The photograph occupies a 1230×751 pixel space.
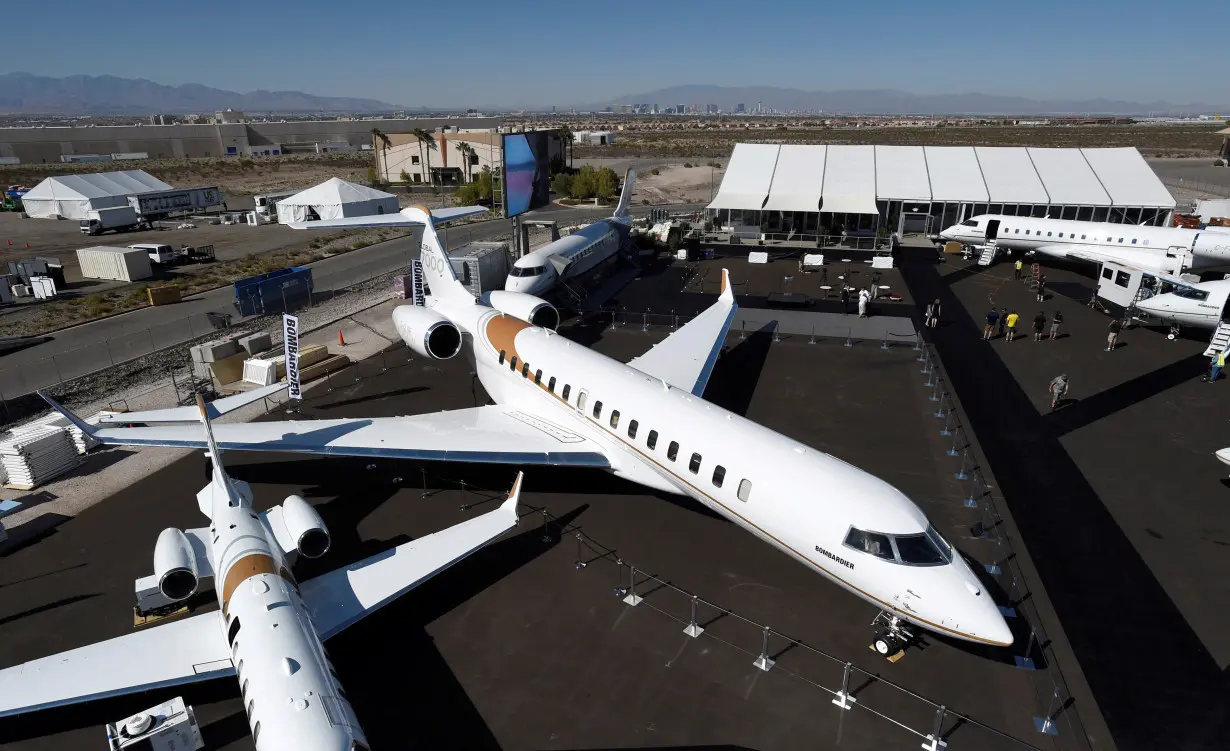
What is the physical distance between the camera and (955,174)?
4988 centimetres

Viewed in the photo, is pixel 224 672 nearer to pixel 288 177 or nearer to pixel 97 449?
pixel 97 449

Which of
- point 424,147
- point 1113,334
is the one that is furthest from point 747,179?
point 424,147

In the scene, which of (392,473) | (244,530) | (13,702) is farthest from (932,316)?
(13,702)

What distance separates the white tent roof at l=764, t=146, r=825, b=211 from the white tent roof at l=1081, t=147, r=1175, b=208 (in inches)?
777

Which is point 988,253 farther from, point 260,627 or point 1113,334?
point 260,627

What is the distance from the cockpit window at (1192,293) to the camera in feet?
87.8

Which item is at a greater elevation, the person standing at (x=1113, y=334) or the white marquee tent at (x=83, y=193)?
the person standing at (x=1113, y=334)

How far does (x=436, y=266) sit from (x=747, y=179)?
113 ft

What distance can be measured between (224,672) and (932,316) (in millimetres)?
30760

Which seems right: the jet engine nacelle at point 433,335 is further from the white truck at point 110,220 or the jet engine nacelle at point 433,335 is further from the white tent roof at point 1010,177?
the white truck at point 110,220

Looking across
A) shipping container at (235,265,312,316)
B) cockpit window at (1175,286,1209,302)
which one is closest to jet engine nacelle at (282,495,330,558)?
shipping container at (235,265,312,316)

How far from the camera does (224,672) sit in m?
10.3

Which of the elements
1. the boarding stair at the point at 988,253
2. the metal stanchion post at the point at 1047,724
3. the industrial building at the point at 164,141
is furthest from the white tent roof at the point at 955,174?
the industrial building at the point at 164,141

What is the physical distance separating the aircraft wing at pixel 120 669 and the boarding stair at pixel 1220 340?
109 feet
